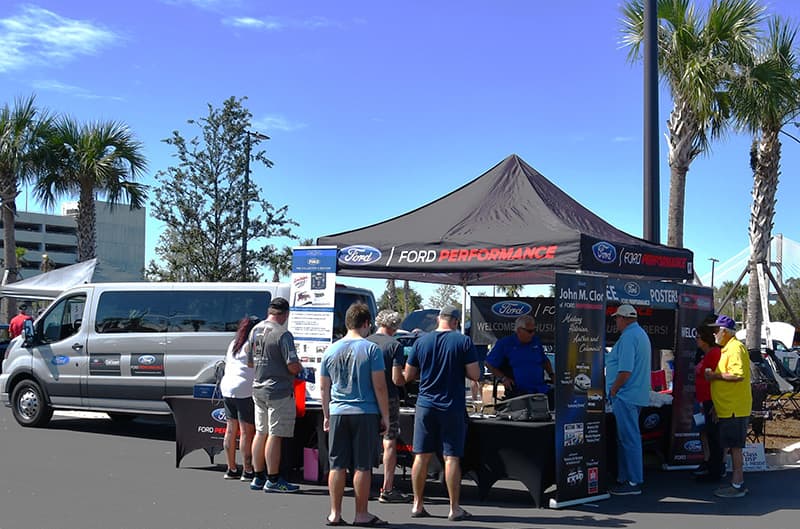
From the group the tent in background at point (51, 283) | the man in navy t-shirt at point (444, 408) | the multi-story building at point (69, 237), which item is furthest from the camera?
the multi-story building at point (69, 237)

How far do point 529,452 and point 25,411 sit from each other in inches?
371

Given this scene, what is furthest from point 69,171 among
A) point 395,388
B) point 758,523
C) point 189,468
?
point 758,523

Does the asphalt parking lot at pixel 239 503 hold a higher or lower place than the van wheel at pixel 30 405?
lower

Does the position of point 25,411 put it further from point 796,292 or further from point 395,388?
point 796,292

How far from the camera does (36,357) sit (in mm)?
13820

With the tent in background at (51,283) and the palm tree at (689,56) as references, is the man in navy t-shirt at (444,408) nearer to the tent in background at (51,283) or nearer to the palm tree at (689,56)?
the palm tree at (689,56)

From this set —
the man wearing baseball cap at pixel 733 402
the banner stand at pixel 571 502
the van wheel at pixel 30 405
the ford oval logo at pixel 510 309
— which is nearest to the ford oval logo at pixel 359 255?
the banner stand at pixel 571 502

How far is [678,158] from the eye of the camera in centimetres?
1595

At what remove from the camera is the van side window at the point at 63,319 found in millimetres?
13750

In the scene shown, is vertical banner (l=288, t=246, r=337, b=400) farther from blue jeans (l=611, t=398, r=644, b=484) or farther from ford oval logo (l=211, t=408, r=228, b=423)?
blue jeans (l=611, t=398, r=644, b=484)

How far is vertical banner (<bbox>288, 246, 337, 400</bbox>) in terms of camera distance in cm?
983

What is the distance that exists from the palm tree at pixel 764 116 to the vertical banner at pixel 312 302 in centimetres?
1037

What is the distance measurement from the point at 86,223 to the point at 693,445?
21372 mm

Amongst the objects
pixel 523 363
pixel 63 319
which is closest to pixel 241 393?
pixel 523 363
